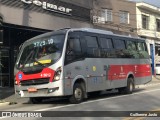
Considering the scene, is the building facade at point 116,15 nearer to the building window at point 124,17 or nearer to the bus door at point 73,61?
the building window at point 124,17

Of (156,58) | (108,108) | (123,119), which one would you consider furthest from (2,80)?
(156,58)

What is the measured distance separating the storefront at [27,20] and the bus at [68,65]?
5.69 m

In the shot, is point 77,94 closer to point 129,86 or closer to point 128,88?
point 128,88

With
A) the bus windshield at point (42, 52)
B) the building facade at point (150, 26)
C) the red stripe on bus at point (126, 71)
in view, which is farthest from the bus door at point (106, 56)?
the building facade at point (150, 26)

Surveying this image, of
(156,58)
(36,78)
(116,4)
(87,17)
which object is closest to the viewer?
(36,78)

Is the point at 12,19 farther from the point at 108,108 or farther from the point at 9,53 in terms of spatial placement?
the point at 108,108

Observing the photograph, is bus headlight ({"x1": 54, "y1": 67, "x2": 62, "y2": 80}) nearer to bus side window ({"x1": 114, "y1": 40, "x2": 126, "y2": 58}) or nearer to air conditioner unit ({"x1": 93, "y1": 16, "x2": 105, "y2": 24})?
bus side window ({"x1": 114, "y1": 40, "x2": 126, "y2": 58})

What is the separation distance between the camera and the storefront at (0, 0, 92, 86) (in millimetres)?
21734

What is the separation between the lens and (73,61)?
1526cm

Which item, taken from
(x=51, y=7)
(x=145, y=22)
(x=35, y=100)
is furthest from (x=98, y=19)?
(x=35, y=100)

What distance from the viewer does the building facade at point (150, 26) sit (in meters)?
40.3

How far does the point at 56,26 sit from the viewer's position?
25406 millimetres

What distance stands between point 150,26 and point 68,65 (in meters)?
29.2

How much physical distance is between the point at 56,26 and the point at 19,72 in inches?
404
